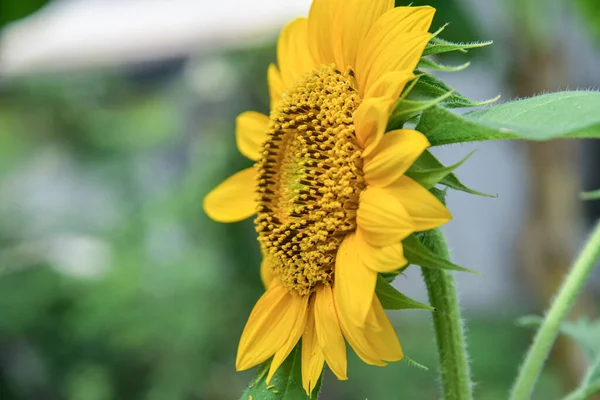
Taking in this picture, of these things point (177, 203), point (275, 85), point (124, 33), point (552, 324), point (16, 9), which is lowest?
point (177, 203)

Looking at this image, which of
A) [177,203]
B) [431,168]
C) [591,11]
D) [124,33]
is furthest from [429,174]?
[124,33]

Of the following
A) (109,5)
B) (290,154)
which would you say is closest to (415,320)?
(109,5)

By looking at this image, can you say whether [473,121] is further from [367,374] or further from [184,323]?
[367,374]

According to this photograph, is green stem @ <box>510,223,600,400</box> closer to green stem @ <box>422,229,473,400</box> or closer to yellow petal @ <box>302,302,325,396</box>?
green stem @ <box>422,229,473,400</box>

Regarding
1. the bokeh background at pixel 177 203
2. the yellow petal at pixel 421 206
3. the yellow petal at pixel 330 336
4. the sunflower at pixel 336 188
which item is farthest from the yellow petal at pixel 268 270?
the bokeh background at pixel 177 203

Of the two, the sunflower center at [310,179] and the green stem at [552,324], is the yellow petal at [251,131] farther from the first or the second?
the green stem at [552,324]

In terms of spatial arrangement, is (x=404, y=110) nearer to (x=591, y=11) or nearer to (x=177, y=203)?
(x=591, y=11)

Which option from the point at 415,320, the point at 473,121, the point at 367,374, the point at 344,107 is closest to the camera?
the point at 473,121
